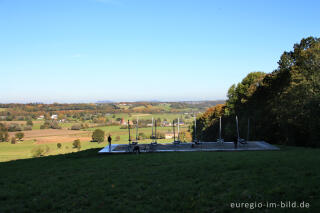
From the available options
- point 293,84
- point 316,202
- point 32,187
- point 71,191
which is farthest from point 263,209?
point 293,84

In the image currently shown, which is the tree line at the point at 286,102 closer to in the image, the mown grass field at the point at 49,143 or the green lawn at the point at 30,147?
the mown grass field at the point at 49,143

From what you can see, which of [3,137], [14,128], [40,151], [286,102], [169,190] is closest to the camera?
[169,190]

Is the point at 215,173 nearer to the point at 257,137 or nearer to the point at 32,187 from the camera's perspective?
the point at 32,187

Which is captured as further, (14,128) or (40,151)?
(14,128)

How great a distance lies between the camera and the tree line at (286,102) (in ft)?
105

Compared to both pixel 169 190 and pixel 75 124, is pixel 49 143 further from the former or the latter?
pixel 169 190

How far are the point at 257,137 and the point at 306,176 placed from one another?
129 feet

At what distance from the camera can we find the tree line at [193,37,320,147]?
3189cm

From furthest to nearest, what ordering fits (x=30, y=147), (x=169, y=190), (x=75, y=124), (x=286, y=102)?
(x=75, y=124) < (x=30, y=147) < (x=286, y=102) < (x=169, y=190)

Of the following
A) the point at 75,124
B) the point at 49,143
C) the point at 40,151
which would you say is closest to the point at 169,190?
the point at 40,151

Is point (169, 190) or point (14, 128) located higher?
point (169, 190)

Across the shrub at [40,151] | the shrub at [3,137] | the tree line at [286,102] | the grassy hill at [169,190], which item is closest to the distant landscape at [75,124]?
the shrub at [40,151]

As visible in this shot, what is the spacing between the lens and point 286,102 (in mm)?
34500

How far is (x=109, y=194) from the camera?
33.3ft
